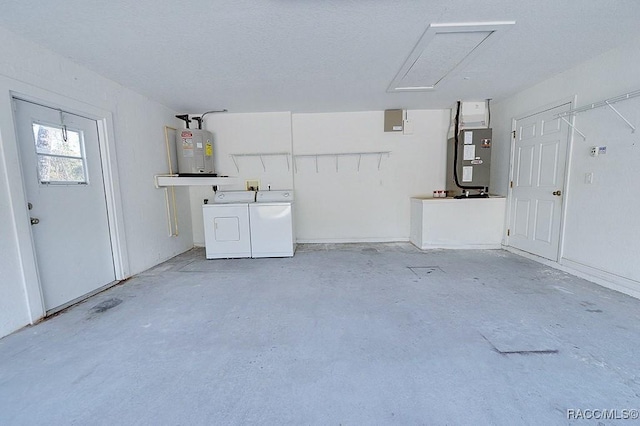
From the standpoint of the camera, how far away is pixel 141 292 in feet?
9.32

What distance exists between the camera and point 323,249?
4516 mm

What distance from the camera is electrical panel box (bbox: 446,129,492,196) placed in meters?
4.13

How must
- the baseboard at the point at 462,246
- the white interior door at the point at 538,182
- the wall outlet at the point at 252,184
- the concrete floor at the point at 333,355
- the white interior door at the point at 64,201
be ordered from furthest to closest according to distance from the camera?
the wall outlet at the point at 252,184
the baseboard at the point at 462,246
the white interior door at the point at 538,182
the white interior door at the point at 64,201
the concrete floor at the point at 333,355

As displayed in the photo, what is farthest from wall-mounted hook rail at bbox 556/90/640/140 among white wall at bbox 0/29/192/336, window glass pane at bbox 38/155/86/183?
window glass pane at bbox 38/155/86/183

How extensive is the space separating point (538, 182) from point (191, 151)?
5238mm

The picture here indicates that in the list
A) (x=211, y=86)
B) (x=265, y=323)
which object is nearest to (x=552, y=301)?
(x=265, y=323)

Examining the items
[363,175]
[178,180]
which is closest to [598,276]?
[363,175]

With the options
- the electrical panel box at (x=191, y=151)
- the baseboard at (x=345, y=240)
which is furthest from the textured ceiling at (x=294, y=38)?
the baseboard at (x=345, y=240)

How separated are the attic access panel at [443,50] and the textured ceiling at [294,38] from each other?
0.07 meters

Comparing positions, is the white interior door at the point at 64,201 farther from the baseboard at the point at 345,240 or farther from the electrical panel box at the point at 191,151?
the baseboard at the point at 345,240

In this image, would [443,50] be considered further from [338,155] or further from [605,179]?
[338,155]

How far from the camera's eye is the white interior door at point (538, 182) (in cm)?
A: 327

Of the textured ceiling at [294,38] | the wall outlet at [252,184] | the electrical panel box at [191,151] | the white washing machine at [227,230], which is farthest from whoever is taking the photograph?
the wall outlet at [252,184]

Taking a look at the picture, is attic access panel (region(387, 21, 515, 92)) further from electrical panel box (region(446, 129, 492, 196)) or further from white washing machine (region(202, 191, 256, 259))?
white washing machine (region(202, 191, 256, 259))
